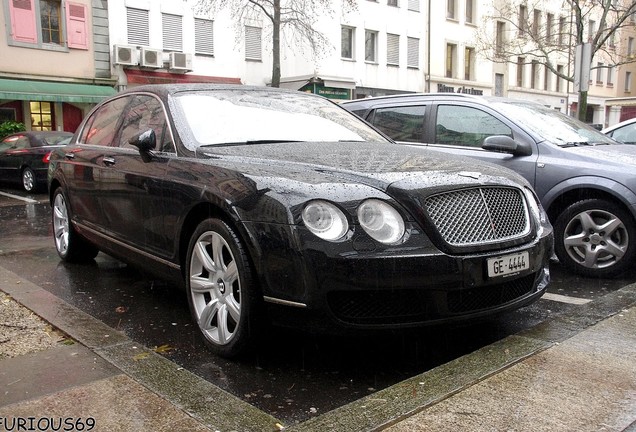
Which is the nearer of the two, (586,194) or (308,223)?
(308,223)

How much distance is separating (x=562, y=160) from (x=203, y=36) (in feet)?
77.9

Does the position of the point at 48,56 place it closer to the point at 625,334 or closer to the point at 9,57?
the point at 9,57

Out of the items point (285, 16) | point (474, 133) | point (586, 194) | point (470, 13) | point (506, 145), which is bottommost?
point (586, 194)

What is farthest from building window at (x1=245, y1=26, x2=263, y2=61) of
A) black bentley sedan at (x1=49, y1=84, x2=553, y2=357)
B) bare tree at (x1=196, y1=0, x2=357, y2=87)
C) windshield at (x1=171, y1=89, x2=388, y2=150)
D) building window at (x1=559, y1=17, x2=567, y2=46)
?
black bentley sedan at (x1=49, y1=84, x2=553, y2=357)

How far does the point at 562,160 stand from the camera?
5500mm

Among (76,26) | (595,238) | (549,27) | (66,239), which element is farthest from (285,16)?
(595,238)

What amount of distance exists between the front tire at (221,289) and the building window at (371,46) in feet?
102

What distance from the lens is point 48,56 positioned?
22.6 metres

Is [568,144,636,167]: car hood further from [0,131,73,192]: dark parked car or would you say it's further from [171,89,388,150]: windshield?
[0,131,73,192]: dark parked car

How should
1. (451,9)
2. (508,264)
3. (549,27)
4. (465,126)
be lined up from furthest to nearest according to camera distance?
(451,9) → (549,27) → (465,126) → (508,264)

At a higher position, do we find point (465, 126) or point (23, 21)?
point (23, 21)

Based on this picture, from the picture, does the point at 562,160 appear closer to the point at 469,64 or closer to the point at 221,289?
the point at 221,289

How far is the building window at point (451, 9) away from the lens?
37.8 m

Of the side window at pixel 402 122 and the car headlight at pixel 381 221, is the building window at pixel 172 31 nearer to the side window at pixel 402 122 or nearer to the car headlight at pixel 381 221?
the side window at pixel 402 122
